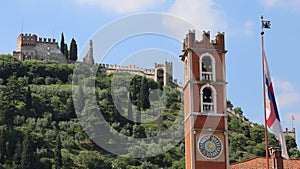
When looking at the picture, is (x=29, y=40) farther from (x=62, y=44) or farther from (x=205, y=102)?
(x=205, y=102)

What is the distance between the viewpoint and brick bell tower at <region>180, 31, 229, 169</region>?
41.2m

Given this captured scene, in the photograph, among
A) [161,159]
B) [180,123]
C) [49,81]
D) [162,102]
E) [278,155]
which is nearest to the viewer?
[278,155]

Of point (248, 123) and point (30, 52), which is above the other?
point (30, 52)

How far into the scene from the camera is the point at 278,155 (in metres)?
40.3

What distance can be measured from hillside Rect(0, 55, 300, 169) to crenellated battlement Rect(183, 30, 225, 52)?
5043cm

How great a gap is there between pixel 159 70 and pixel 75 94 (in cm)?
2876

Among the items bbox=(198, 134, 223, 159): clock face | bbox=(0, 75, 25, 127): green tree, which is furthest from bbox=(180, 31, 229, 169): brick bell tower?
bbox=(0, 75, 25, 127): green tree

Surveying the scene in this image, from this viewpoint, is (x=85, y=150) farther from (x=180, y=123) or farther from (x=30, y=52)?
(x=30, y=52)

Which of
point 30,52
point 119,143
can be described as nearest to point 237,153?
point 119,143

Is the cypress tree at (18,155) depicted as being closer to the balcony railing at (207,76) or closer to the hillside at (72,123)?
the hillside at (72,123)

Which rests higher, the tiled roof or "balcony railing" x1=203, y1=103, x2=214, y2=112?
"balcony railing" x1=203, y1=103, x2=214, y2=112

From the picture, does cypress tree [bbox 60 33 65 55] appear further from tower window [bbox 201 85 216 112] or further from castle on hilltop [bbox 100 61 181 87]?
tower window [bbox 201 85 216 112]

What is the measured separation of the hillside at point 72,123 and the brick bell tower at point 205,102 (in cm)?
5074

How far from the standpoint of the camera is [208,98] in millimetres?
42750
